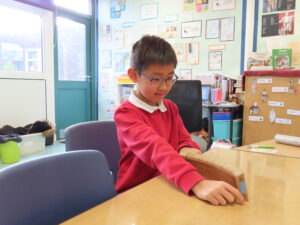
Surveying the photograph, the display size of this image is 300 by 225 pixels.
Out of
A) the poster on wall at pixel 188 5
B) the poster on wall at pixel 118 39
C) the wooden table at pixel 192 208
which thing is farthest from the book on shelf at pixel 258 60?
the wooden table at pixel 192 208

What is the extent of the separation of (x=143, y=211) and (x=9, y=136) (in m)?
2.74

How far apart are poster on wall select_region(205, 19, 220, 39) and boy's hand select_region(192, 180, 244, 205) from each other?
10.3ft

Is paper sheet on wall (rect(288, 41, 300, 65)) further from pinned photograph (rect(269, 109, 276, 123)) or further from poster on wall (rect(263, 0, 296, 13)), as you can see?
pinned photograph (rect(269, 109, 276, 123))

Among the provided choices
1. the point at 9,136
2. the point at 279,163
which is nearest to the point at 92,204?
the point at 279,163

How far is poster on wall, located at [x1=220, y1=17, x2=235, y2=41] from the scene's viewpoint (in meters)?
3.41

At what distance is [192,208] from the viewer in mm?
630

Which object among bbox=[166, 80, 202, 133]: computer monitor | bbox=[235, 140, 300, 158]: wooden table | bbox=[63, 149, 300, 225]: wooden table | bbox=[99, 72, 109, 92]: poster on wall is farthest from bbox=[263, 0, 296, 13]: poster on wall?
bbox=[63, 149, 300, 225]: wooden table

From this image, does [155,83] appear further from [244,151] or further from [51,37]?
[51,37]

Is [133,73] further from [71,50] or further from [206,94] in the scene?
[71,50]

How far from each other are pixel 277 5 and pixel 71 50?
2972 mm

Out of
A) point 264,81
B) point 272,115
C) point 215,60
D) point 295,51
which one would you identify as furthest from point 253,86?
point 215,60

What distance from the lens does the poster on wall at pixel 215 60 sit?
11.6ft

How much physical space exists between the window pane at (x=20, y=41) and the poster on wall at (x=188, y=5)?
1981mm

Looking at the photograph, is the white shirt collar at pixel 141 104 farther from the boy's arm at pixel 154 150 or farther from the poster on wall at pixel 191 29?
the poster on wall at pixel 191 29
